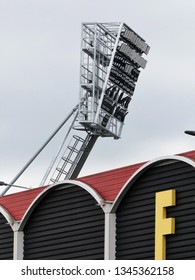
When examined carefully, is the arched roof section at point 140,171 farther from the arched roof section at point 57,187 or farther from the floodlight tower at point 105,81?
the floodlight tower at point 105,81

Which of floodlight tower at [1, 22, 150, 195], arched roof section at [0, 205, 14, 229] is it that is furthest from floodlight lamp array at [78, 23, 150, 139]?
arched roof section at [0, 205, 14, 229]

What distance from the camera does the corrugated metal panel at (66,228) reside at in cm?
4388

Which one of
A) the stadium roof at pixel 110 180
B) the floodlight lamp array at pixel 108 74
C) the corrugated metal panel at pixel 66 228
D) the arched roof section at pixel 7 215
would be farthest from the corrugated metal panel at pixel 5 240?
the floodlight lamp array at pixel 108 74

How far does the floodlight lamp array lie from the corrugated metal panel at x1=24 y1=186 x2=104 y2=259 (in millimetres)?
39448

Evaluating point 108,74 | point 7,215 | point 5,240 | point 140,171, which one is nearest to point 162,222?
point 140,171

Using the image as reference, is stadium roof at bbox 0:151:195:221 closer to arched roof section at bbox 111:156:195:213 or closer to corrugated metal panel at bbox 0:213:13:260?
arched roof section at bbox 111:156:195:213

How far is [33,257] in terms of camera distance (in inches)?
1853

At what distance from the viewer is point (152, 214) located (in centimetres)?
4109

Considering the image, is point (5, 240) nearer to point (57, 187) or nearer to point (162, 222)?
point (57, 187)

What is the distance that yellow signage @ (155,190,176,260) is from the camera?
40.0 meters

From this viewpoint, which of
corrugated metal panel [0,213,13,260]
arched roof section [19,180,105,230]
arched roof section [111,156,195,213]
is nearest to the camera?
arched roof section [111,156,195,213]

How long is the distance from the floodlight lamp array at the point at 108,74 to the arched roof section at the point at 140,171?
43.4 meters

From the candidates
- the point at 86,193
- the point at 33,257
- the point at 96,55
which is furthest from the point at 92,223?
the point at 96,55
